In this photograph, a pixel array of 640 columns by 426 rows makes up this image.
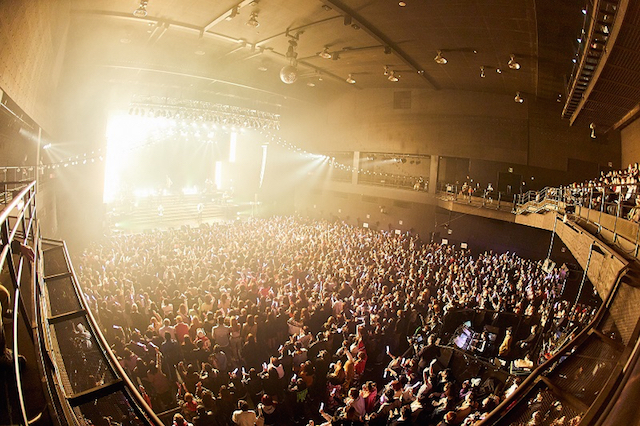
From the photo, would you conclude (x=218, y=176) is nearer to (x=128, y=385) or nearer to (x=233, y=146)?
(x=233, y=146)

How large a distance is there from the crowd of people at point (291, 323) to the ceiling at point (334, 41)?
22.5 feet

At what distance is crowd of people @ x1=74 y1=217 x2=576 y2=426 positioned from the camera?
208 inches

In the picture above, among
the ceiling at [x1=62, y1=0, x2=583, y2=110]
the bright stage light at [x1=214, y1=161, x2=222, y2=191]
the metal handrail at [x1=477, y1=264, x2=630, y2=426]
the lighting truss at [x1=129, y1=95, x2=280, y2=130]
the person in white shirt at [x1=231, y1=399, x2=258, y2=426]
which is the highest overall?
the ceiling at [x1=62, y1=0, x2=583, y2=110]

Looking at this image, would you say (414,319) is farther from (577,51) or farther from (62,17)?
(62,17)

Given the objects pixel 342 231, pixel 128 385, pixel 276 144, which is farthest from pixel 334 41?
pixel 276 144

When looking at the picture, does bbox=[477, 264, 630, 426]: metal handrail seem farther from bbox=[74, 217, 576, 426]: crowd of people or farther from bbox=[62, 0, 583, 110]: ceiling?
bbox=[62, 0, 583, 110]: ceiling

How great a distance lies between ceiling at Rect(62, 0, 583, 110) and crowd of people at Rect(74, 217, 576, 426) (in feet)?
22.5

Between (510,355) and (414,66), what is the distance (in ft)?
39.1

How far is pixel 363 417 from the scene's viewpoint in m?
5.02

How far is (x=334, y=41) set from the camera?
12430mm

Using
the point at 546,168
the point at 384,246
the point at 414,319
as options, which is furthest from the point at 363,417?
the point at 546,168

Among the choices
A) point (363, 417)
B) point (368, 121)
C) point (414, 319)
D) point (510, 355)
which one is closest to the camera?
point (363, 417)

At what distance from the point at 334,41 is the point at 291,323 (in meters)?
9.95

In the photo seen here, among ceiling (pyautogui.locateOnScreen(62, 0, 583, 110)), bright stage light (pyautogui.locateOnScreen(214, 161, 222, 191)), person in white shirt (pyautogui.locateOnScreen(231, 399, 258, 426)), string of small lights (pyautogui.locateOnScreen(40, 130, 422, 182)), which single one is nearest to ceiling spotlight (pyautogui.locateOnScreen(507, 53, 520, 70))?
→ ceiling (pyautogui.locateOnScreen(62, 0, 583, 110))
